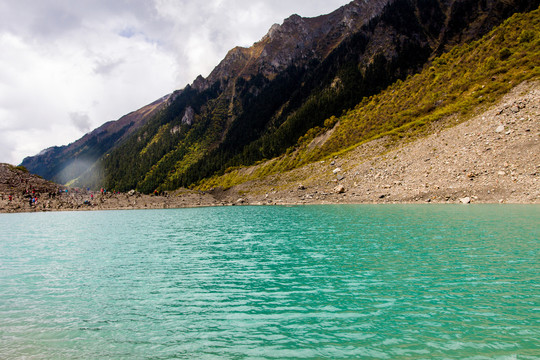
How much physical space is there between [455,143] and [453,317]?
229 ft

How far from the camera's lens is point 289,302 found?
12047 mm

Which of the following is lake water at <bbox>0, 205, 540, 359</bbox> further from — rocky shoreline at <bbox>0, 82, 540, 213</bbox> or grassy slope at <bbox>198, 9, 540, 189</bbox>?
A: grassy slope at <bbox>198, 9, 540, 189</bbox>

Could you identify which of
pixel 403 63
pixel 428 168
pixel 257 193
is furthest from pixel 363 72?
pixel 428 168

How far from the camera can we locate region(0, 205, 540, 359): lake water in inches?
336

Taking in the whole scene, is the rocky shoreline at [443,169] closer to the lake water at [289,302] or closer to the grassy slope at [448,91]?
the grassy slope at [448,91]

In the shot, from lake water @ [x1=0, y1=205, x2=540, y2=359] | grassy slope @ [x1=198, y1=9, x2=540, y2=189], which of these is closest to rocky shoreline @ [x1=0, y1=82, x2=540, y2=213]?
grassy slope @ [x1=198, y1=9, x2=540, y2=189]

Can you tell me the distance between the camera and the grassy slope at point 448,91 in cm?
7700

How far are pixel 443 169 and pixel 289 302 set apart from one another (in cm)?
6310

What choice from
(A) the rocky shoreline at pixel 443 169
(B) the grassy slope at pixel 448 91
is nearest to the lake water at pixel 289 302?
(A) the rocky shoreline at pixel 443 169

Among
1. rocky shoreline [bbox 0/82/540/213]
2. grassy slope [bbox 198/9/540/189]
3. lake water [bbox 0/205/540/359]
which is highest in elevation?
grassy slope [bbox 198/9/540/189]

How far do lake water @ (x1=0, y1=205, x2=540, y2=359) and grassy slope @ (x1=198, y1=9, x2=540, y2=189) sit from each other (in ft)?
234

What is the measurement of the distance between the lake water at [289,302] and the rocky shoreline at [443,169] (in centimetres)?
3367

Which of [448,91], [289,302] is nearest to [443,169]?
[448,91]

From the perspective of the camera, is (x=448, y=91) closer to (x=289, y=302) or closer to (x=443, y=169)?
(x=443, y=169)
